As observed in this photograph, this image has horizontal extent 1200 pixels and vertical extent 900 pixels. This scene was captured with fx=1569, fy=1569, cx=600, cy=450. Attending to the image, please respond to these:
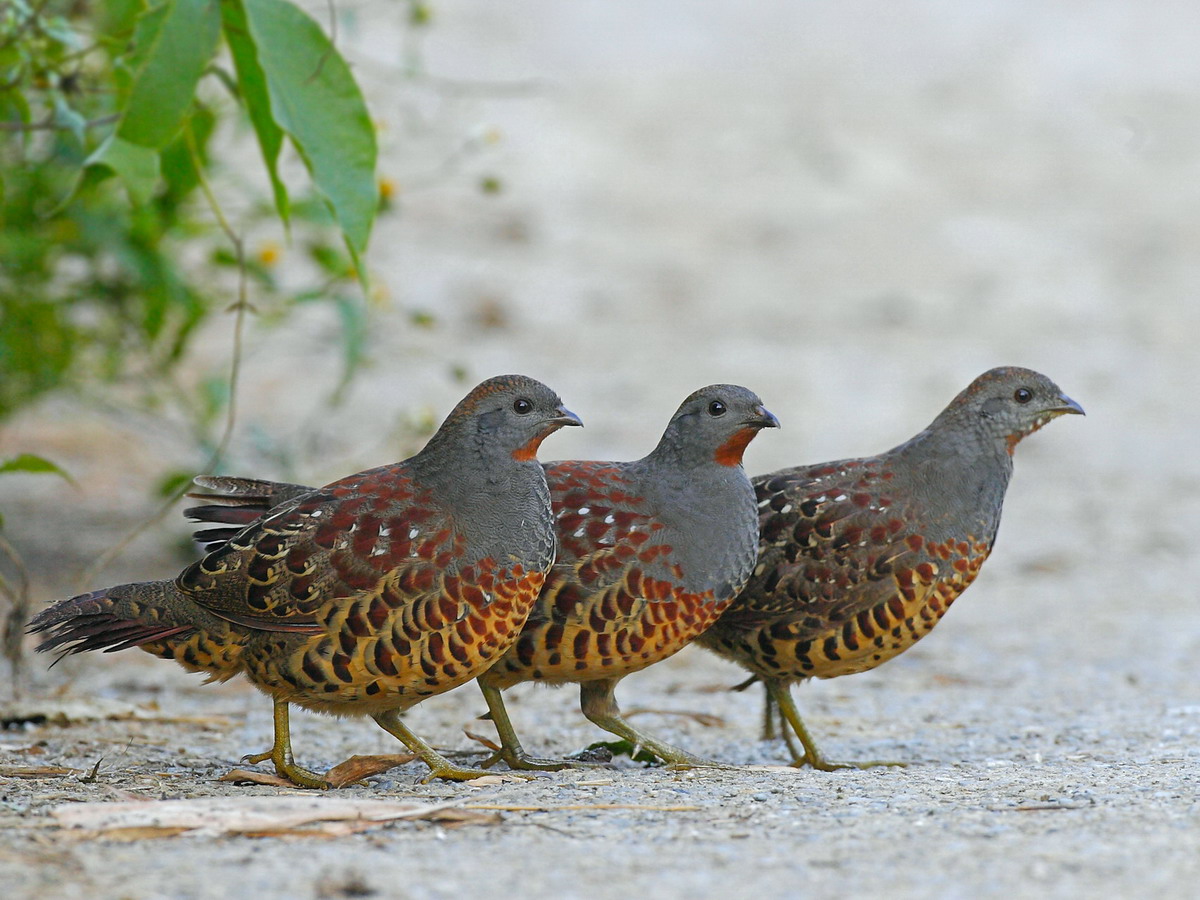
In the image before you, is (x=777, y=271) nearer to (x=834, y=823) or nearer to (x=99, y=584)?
(x=99, y=584)

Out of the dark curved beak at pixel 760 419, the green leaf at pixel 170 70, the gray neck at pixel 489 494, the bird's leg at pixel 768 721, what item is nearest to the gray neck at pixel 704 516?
the dark curved beak at pixel 760 419

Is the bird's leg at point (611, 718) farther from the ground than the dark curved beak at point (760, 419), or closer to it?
closer to it

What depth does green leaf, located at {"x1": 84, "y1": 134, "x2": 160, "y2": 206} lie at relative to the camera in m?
4.92

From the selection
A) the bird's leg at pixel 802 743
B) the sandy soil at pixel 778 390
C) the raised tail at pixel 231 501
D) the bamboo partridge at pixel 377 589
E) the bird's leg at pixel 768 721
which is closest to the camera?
the sandy soil at pixel 778 390

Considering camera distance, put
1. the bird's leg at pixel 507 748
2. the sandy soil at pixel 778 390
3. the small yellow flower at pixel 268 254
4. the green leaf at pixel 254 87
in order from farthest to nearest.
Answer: the small yellow flower at pixel 268 254 < the bird's leg at pixel 507 748 < the green leaf at pixel 254 87 < the sandy soil at pixel 778 390

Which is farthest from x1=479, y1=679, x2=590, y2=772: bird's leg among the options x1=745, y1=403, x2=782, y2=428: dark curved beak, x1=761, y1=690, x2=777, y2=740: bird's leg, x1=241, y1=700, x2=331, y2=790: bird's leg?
x1=745, y1=403, x2=782, y2=428: dark curved beak

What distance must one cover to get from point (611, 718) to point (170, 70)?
234 cm

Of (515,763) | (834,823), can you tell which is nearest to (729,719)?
(515,763)

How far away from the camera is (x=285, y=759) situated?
4.48 metres

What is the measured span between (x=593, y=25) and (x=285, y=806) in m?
16.1

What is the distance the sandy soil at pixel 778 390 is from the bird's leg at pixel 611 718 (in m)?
0.35

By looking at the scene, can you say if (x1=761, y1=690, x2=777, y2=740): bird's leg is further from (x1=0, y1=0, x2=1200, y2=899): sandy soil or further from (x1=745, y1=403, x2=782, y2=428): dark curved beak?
(x1=745, y1=403, x2=782, y2=428): dark curved beak

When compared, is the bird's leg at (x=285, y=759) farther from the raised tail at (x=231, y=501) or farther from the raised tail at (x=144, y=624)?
the raised tail at (x=231, y=501)

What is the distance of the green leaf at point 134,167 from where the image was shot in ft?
16.1
